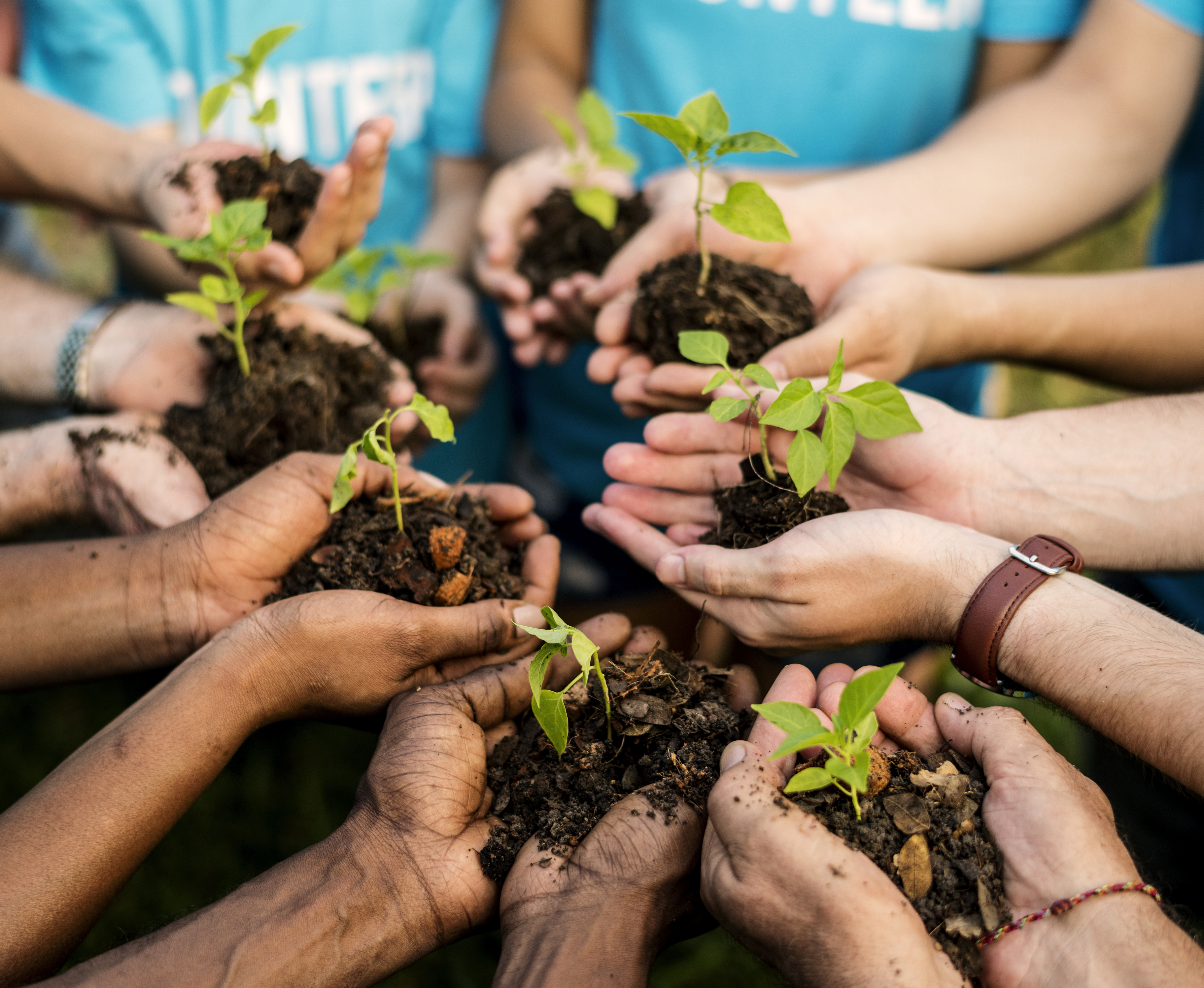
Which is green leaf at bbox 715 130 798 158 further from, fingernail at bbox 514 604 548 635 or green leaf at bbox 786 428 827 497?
fingernail at bbox 514 604 548 635

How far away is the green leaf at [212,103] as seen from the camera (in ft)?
6.82

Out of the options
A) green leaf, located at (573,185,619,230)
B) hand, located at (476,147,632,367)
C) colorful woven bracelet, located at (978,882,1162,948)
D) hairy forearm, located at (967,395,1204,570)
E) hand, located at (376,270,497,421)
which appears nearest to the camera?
colorful woven bracelet, located at (978,882,1162,948)

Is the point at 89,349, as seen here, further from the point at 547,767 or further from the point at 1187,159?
the point at 1187,159

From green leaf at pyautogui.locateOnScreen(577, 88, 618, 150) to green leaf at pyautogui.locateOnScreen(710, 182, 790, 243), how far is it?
782 mm

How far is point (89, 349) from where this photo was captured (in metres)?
2.39

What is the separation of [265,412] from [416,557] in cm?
71

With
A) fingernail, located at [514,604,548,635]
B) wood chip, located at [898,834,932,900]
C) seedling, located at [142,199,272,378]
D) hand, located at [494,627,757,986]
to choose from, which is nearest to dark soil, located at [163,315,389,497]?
seedling, located at [142,199,272,378]

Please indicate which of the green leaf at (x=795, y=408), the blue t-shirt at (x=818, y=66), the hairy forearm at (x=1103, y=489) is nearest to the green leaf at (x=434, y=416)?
the green leaf at (x=795, y=408)

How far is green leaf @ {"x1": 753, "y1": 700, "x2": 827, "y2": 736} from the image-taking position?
123 centimetres

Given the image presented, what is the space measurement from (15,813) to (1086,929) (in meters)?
1.71

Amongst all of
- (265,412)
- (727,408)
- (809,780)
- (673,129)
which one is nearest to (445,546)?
(727,408)

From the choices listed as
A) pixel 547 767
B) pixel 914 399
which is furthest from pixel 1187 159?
pixel 547 767

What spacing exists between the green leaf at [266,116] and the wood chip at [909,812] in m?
2.19

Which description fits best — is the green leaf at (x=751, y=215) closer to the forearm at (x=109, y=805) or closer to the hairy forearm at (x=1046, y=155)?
the hairy forearm at (x=1046, y=155)
